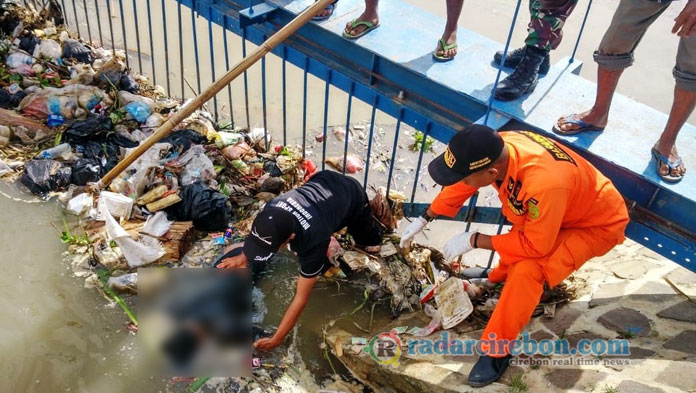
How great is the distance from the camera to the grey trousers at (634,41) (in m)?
2.89

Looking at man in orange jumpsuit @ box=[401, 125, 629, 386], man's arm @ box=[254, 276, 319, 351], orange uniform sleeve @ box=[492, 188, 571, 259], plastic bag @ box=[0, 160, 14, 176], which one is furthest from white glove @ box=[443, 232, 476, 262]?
plastic bag @ box=[0, 160, 14, 176]

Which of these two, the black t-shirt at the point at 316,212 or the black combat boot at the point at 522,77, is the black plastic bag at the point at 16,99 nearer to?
the black t-shirt at the point at 316,212

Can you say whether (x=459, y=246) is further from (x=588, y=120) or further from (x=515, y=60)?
(x=515, y=60)

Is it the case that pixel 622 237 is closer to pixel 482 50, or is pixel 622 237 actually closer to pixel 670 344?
pixel 670 344

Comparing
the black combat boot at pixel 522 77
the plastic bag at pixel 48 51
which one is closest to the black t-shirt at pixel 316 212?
the black combat boot at pixel 522 77

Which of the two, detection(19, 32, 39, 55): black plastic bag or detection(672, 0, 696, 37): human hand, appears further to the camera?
detection(19, 32, 39, 55): black plastic bag

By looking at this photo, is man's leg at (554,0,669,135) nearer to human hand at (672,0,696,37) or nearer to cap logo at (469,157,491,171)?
human hand at (672,0,696,37)

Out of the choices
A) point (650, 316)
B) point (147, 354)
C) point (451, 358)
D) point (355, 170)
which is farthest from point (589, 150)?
point (147, 354)

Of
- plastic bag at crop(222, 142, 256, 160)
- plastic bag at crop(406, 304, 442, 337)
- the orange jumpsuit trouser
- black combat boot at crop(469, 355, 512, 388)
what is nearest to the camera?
the orange jumpsuit trouser

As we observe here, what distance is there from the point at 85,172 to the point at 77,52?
2.22 meters

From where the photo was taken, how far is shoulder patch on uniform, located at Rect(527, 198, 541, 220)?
2.83 metres

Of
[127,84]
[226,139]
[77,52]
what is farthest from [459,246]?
[77,52]

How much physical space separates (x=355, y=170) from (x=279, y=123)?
1.22 m

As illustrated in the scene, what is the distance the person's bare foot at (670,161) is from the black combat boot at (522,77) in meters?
0.88
